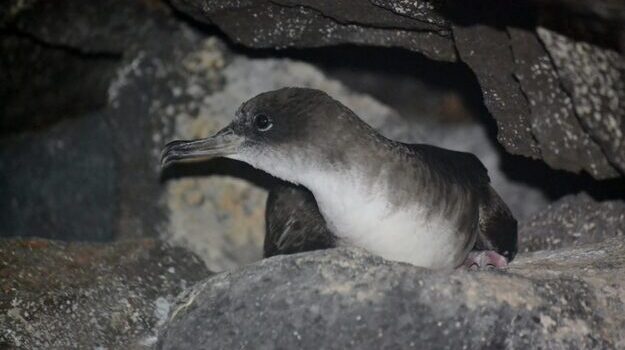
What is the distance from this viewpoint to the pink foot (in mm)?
4102

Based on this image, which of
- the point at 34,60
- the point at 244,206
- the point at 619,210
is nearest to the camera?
the point at 619,210

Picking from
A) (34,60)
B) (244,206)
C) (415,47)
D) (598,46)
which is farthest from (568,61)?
(34,60)

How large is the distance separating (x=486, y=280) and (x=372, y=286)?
444mm

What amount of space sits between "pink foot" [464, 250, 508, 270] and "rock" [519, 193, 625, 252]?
0.58m

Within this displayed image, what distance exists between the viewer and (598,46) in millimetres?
3461

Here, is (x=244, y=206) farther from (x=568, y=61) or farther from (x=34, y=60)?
(x=568, y=61)

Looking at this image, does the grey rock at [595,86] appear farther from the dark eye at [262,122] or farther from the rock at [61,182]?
the rock at [61,182]

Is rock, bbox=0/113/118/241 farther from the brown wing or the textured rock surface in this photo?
the textured rock surface

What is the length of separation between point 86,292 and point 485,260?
76.2 inches

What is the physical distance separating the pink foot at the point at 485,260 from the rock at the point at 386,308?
64 cm

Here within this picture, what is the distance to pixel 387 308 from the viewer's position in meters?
3.13

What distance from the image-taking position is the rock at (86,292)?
3.56 m

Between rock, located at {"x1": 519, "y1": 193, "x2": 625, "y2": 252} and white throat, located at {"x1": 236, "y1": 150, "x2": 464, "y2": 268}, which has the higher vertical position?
white throat, located at {"x1": 236, "y1": 150, "x2": 464, "y2": 268}

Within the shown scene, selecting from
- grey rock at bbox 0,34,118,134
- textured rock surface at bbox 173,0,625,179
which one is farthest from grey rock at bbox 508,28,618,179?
grey rock at bbox 0,34,118,134
